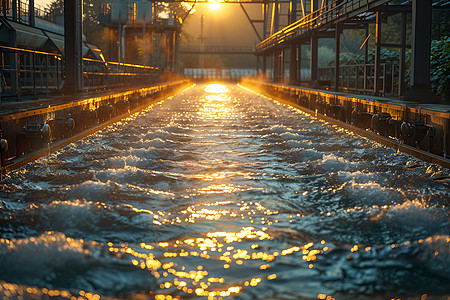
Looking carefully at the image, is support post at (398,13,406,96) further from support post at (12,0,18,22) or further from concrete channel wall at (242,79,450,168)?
support post at (12,0,18,22)

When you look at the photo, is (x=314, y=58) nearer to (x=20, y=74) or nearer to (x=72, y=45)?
(x=20, y=74)

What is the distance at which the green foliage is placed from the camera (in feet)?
81.3

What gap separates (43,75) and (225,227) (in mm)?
24252

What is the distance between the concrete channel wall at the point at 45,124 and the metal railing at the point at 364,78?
12017mm

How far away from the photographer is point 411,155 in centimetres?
1201

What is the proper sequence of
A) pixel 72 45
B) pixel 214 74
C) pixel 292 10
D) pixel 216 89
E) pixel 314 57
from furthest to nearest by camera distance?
pixel 214 74, pixel 216 89, pixel 292 10, pixel 314 57, pixel 72 45

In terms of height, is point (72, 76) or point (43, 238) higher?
point (72, 76)

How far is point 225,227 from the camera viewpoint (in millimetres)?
6590

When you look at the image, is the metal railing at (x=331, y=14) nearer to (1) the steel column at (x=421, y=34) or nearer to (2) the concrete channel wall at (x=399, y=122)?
(1) the steel column at (x=421, y=34)

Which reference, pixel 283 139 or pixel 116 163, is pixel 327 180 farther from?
pixel 283 139

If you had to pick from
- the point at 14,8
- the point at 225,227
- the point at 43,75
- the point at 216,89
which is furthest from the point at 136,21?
the point at 225,227

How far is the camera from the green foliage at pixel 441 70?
24.8 m

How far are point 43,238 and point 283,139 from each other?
402 inches

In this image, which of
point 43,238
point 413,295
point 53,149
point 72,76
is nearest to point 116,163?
point 53,149
